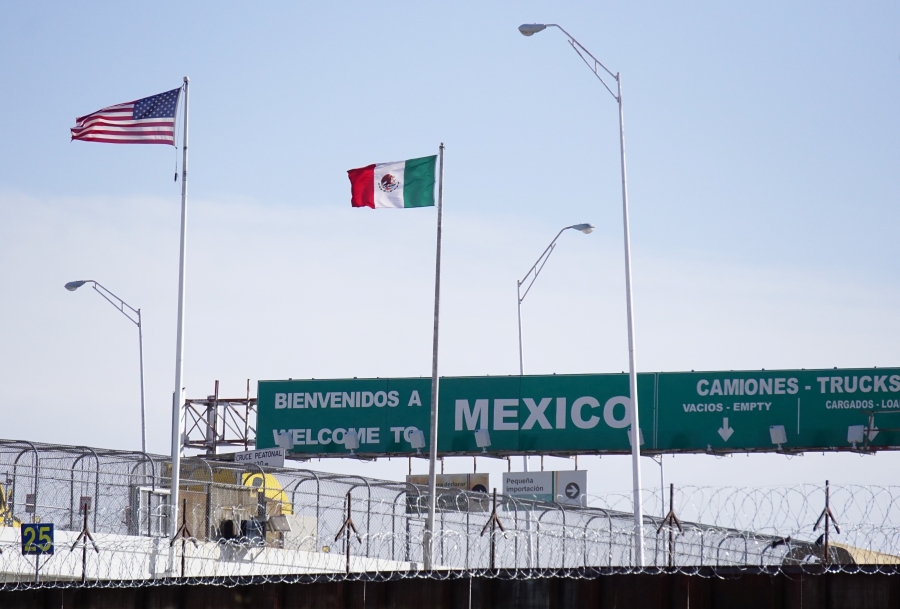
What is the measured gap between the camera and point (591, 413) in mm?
47250

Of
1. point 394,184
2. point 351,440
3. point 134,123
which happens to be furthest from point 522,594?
point 351,440

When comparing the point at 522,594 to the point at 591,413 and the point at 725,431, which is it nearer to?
the point at 725,431

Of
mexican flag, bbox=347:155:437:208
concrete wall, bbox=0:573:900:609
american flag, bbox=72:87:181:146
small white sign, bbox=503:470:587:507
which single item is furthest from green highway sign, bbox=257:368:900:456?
concrete wall, bbox=0:573:900:609

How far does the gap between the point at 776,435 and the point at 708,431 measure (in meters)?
2.21

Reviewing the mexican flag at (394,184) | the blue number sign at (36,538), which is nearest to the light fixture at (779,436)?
the mexican flag at (394,184)

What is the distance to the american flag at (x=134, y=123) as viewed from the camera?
28.7 meters

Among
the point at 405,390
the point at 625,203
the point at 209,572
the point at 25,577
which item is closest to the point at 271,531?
the point at 209,572

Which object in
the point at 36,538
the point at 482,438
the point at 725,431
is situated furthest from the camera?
the point at 482,438

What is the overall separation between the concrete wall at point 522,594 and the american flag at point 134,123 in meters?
10.3

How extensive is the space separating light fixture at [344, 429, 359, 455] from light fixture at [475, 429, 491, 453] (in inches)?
175

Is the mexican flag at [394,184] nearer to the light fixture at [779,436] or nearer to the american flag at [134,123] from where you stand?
the american flag at [134,123]

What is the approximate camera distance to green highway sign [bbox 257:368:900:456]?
4450cm

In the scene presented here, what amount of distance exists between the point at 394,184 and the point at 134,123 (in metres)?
5.62

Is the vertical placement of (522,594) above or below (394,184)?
below
